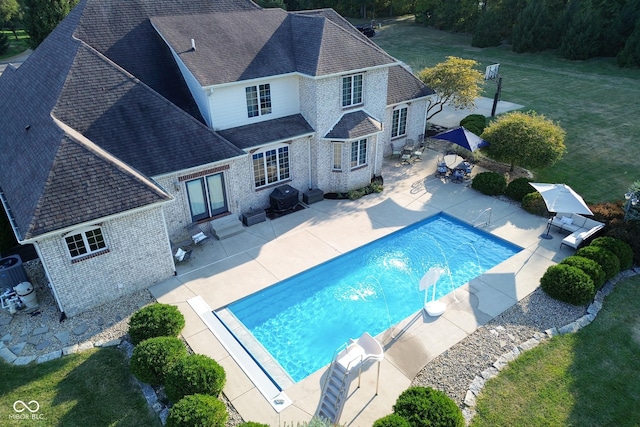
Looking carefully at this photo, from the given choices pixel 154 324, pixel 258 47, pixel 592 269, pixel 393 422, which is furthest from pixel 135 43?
pixel 592 269

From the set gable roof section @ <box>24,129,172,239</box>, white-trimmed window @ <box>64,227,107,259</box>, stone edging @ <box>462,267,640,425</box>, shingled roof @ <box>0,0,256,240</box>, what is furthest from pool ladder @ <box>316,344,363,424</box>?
white-trimmed window @ <box>64,227,107,259</box>

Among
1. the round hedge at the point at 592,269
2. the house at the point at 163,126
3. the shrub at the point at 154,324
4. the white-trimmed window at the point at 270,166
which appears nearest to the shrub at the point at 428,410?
the shrub at the point at 154,324

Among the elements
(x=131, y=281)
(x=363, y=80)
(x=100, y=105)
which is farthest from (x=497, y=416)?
(x=100, y=105)

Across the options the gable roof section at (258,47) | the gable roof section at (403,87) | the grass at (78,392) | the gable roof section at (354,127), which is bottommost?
the grass at (78,392)

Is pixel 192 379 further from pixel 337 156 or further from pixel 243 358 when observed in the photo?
pixel 337 156

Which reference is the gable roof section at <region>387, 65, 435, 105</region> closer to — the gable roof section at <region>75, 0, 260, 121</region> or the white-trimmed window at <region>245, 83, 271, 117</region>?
the white-trimmed window at <region>245, 83, 271, 117</region>

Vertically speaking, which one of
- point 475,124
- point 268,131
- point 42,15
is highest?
point 42,15

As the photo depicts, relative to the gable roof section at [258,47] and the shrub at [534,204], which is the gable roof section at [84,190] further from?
the shrub at [534,204]
